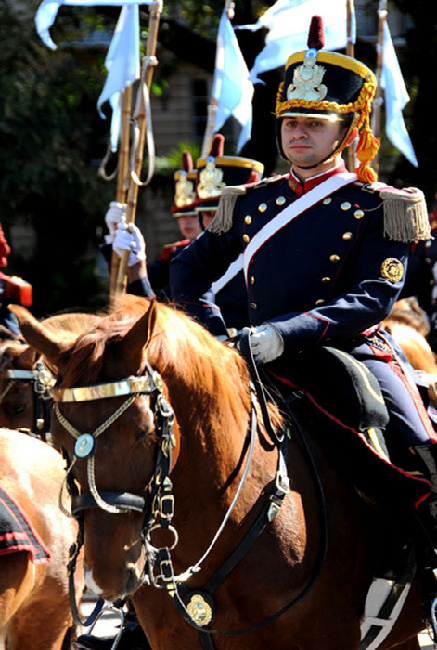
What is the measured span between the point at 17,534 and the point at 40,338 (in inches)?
65.8

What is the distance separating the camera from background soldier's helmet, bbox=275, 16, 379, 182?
4004 mm

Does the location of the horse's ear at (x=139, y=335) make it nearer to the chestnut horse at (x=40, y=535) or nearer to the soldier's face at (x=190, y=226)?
the chestnut horse at (x=40, y=535)

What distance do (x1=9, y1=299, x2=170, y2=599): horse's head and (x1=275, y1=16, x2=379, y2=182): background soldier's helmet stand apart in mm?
1334

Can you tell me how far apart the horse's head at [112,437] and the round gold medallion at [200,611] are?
0.46 metres

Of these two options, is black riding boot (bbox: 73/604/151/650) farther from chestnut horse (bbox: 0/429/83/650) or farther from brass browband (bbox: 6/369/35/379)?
brass browband (bbox: 6/369/35/379)

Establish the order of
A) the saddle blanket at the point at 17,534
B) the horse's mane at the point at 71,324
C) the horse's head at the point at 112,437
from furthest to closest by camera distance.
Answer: the saddle blanket at the point at 17,534 < the horse's mane at the point at 71,324 < the horse's head at the point at 112,437

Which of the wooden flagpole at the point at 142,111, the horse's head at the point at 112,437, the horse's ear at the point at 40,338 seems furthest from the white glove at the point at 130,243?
the horse's head at the point at 112,437

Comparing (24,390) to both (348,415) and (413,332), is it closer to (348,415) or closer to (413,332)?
(413,332)

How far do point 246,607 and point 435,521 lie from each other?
812mm

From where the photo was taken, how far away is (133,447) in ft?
10.0

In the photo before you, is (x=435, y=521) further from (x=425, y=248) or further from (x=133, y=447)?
(x=425, y=248)

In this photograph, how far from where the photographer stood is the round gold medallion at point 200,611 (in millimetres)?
3457

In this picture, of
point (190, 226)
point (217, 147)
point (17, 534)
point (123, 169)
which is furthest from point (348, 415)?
point (190, 226)

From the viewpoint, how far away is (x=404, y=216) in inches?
153
